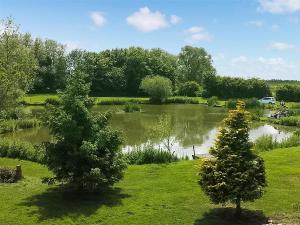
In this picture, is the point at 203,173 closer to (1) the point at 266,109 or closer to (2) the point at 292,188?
(2) the point at 292,188

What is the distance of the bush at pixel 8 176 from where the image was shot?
875 inches

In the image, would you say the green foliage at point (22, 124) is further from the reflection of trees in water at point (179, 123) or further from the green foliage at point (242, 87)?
the green foliage at point (242, 87)

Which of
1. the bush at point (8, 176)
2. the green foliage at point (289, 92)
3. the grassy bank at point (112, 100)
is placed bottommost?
the bush at point (8, 176)

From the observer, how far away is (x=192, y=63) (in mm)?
128125

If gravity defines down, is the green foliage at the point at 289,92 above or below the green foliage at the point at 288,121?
above

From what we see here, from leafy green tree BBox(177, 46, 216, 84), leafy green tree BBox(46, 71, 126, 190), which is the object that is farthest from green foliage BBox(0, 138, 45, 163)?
leafy green tree BBox(177, 46, 216, 84)

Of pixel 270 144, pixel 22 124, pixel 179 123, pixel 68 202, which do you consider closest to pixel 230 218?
pixel 68 202

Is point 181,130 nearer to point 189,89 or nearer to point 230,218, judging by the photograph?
point 230,218

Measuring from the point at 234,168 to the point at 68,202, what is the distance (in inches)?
277

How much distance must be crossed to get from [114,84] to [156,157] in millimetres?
72810

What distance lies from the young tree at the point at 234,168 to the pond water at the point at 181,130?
1393cm

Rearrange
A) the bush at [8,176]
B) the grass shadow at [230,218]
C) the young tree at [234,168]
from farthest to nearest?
1. the bush at [8,176]
2. the grass shadow at [230,218]
3. the young tree at [234,168]

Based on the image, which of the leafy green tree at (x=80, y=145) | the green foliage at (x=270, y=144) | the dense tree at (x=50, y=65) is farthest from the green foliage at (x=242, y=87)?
the leafy green tree at (x=80, y=145)

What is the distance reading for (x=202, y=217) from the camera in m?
17.6
